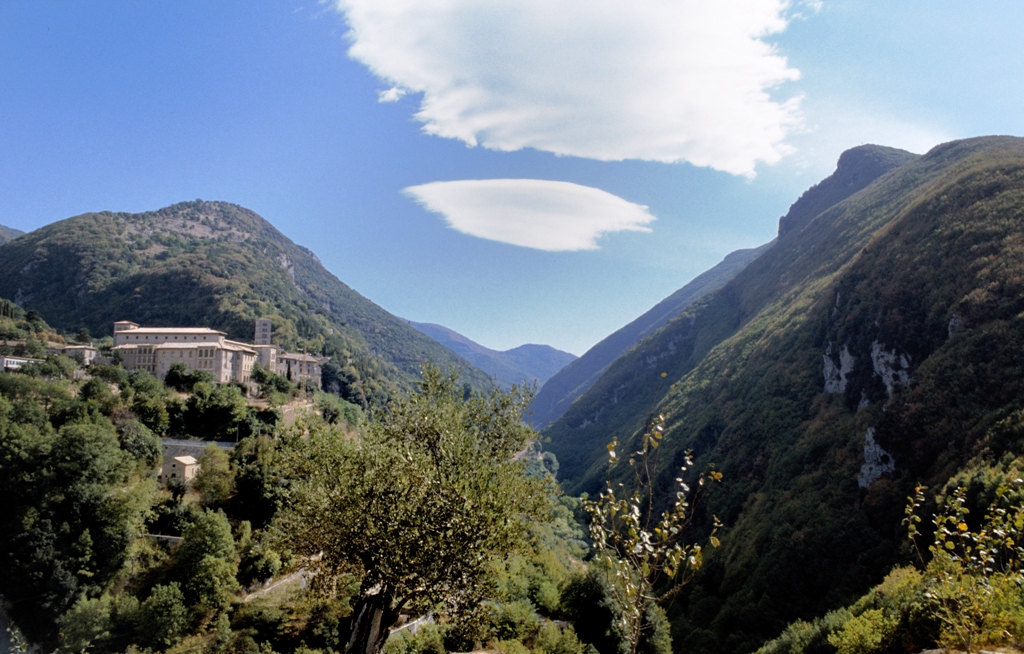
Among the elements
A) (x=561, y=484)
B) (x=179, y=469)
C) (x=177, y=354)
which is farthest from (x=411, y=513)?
(x=177, y=354)

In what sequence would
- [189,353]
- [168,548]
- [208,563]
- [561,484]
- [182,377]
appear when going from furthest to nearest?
[189,353]
[182,377]
[168,548]
[208,563]
[561,484]

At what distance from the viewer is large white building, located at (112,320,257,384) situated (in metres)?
59.2

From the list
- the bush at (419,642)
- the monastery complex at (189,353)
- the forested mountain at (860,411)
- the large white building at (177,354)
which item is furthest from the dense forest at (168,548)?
the forested mountain at (860,411)

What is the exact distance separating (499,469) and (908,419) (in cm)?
4783

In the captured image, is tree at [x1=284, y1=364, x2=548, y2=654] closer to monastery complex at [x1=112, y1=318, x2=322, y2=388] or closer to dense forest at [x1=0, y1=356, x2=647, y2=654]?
dense forest at [x1=0, y1=356, x2=647, y2=654]

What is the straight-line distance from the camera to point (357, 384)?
333 ft

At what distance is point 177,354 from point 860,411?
8076cm

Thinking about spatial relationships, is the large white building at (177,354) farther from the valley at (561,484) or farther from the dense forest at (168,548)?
the dense forest at (168,548)

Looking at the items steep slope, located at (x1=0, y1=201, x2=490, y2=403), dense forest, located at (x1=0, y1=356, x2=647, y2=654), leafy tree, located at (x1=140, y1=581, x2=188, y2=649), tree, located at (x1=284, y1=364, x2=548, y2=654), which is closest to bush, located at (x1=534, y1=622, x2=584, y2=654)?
dense forest, located at (x1=0, y1=356, x2=647, y2=654)

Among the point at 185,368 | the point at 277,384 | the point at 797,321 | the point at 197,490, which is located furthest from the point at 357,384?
the point at 797,321

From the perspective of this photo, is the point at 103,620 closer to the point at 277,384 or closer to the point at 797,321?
the point at 277,384

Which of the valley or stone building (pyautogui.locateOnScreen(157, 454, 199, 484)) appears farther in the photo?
stone building (pyautogui.locateOnScreen(157, 454, 199, 484))

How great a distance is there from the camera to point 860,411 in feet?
183

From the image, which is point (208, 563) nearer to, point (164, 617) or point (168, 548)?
point (164, 617)
